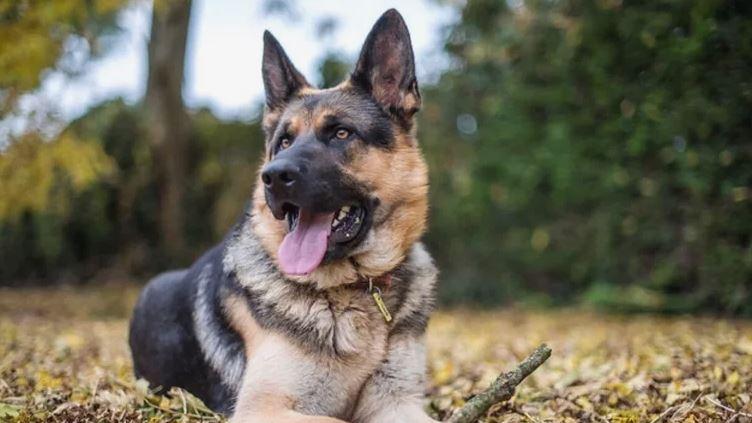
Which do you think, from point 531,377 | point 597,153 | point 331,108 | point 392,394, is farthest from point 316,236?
point 597,153

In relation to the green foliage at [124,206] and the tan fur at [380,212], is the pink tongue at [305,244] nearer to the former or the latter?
Result: the tan fur at [380,212]

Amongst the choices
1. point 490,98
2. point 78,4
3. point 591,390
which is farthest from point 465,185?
point 591,390

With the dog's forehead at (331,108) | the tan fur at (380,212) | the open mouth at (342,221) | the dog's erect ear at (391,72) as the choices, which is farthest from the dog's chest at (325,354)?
the dog's erect ear at (391,72)

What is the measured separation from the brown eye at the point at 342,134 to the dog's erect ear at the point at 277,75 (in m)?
0.60

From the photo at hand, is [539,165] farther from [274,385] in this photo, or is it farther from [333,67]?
[274,385]

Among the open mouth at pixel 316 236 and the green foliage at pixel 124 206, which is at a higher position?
the open mouth at pixel 316 236

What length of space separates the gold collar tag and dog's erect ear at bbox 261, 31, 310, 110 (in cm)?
126

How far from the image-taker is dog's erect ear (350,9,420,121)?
409cm

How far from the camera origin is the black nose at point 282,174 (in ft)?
11.7

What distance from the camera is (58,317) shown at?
34.4ft

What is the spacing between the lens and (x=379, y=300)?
12.6 ft

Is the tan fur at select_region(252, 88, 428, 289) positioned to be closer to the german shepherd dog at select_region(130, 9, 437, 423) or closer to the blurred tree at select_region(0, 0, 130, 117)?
the german shepherd dog at select_region(130, 9, 437, 423)

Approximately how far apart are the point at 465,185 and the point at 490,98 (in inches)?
59.5

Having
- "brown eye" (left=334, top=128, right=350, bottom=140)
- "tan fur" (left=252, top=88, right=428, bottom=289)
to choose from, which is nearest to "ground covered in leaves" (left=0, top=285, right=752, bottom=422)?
"tan fur" (left=252, top=88, right=428, bottom=289)
